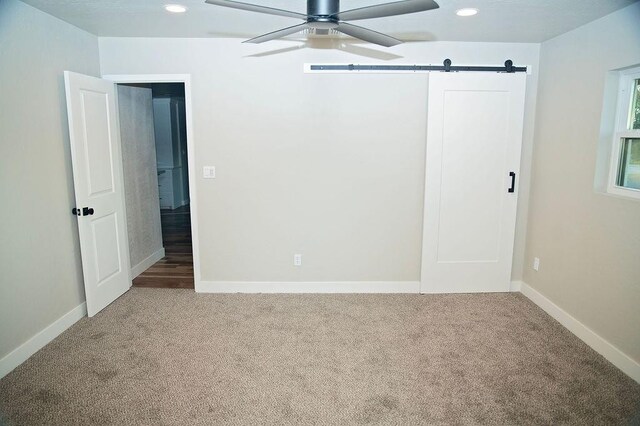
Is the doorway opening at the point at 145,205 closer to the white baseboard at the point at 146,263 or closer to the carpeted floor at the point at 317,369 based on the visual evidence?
the white baseboard at the point at 146,263

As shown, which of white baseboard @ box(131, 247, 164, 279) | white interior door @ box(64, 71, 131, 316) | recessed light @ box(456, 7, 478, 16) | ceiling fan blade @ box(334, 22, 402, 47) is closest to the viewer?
ceiling fan blade @ box(334, 22, 402, 47)

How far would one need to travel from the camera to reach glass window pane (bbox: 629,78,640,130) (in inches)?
110

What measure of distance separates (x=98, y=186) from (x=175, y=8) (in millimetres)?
1662

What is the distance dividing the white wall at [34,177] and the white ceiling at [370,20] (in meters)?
0.23

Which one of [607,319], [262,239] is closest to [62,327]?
[262,239]

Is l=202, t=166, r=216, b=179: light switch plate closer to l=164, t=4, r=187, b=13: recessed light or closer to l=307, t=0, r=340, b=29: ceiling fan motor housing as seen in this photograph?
l=164, t=4, r=187, b=13: recessed light

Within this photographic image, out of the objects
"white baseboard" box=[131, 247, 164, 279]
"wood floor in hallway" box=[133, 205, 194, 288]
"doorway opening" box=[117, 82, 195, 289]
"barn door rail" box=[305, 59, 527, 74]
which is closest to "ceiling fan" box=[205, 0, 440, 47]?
"barn door rail" box=[305, 59, 527, 74]

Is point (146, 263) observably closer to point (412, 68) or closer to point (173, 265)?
point (173, 265)

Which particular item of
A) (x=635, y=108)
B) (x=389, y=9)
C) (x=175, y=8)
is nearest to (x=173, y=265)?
(x=175, y=8)

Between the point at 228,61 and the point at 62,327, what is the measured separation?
2.63 metres

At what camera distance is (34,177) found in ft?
9.30

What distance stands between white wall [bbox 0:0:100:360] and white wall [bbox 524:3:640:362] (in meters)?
4.04

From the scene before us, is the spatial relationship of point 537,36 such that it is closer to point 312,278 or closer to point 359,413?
point 312,278

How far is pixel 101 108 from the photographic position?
3.50m
